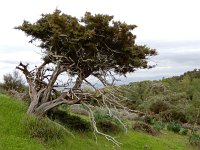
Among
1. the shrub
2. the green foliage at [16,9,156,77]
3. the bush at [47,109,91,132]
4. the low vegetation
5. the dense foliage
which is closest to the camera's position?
the low vegetation

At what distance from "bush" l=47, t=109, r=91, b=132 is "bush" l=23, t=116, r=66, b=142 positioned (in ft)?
6.82

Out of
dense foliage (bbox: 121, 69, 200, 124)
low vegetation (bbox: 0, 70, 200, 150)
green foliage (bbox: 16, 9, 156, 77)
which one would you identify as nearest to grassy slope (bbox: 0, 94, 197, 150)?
low vegetation (bbox: 0, 70, 200, 150)

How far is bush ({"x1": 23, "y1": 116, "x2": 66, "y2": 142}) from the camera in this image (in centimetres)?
1304

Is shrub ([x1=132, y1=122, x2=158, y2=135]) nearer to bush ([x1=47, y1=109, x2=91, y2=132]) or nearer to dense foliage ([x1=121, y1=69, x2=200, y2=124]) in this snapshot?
bush ([x1=47, y1=109, x2=91, y2=132])

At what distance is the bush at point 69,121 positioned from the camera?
15.7 metres

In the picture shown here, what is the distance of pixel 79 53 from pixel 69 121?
2643 mm

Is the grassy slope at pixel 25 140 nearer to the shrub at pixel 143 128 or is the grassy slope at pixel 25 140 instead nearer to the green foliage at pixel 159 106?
the shrub at pixel 143 128

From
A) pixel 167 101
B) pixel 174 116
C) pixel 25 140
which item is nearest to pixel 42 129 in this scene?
pixel 25 140

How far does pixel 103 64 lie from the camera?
14.9 metres

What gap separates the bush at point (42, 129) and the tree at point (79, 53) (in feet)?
3.53

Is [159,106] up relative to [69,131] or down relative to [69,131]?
up

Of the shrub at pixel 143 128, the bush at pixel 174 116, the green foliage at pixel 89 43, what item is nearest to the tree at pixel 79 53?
the green foliage at pixel 89 43

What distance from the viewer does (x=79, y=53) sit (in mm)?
14812

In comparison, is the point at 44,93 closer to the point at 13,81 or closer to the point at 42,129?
the point at 42,129
